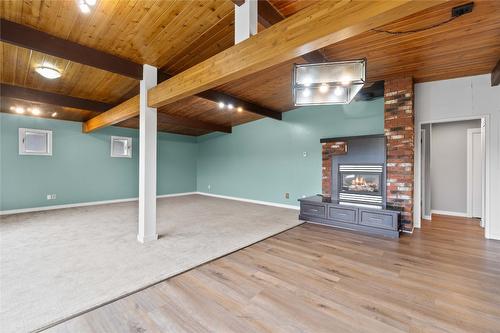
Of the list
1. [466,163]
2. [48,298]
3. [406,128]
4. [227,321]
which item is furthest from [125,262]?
[466,163]

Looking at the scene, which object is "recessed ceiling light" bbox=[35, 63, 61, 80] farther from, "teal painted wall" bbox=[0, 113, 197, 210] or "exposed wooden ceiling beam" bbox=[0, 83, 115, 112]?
"teal painted wall" bbox=[0, 113, 197, 210]

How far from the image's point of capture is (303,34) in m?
1.81

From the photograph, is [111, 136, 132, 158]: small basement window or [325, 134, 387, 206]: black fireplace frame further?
[111, 136, 132, 158]: small basement window

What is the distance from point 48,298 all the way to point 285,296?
7.51ft

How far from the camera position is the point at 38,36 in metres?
2.73

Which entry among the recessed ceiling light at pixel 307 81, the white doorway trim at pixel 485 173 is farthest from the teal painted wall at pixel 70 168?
the white doorway trim at pixel 485 173

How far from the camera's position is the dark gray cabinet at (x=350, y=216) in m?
3.92

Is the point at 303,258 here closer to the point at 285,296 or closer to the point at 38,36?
the point at 285,296

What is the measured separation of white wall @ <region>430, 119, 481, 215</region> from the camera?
528 centimetres

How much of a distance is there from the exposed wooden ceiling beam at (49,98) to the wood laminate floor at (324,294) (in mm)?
4769

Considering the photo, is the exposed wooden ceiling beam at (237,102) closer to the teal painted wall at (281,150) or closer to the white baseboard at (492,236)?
the teal painted wall at (281,150)

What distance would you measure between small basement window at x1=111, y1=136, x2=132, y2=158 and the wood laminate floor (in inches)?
248

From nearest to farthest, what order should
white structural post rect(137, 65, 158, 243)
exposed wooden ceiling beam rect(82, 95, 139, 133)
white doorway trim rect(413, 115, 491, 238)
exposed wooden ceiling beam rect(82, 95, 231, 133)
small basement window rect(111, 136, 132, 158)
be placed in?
white structural post rect(137, 65, 158, 243), white doorway trim rect(413, 115, 491, 238), exposed wooden ceiling beam rect(82, 95, 139, 133), exposed wooden ceiling beam rect(82, 95, 231, 133), small basement window rect(111, 136, 132, 158)

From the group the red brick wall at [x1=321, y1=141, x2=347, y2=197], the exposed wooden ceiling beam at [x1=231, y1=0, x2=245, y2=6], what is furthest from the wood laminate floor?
the exposed wooden ceiling beam at [x1=231, y1=0, x2=245, y2=6]
